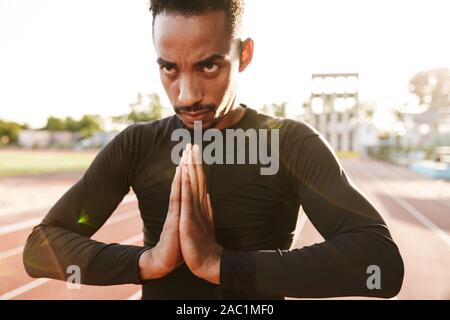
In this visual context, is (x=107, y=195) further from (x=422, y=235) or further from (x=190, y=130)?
(x=422, y=235)

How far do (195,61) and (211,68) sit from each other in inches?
2.2

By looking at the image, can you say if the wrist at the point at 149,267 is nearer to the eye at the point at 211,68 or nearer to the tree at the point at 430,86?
the eye at the point at 211,68

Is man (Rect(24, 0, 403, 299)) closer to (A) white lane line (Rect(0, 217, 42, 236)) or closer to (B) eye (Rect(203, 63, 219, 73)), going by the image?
(B) eye (Rect(203, 63, 219, 73))

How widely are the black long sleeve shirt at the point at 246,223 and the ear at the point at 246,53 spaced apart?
152mm

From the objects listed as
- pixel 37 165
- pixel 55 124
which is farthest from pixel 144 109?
pixel 55 124

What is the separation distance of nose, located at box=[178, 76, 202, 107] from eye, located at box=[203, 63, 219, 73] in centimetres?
5

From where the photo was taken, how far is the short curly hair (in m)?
1.13

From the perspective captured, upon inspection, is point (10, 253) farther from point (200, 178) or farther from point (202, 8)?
point (202, 8)

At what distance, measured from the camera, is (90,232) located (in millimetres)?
1286

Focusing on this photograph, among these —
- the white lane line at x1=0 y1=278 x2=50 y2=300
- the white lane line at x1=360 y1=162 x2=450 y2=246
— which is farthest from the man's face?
the white lane line at x1=360 y1=162 x2=450 y2=246

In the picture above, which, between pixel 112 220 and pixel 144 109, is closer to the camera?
pixel 112 220

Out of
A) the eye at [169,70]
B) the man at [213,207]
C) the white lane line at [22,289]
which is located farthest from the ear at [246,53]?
the white lane line at [22,289]
